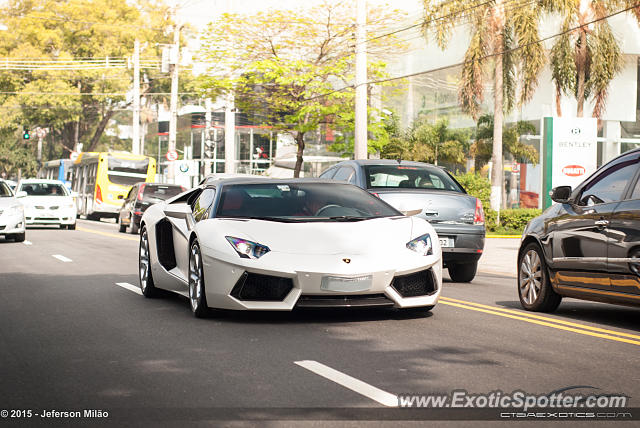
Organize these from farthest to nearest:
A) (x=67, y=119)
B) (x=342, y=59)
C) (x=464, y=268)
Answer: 1. (x=67, y=119)
2. (x=342, y=59)
3. (x=464, y=268)

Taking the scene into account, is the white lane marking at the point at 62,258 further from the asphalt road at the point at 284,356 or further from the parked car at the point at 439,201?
the asphalt road at the point at 284,356

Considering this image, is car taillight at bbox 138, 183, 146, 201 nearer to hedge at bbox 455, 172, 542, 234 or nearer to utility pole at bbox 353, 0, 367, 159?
utility pole at bbox 353, 0, 367, 159

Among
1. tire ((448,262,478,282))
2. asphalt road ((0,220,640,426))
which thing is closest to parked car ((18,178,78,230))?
tire ((448,262,478,282))

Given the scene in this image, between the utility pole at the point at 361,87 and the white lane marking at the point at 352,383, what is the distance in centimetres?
2043

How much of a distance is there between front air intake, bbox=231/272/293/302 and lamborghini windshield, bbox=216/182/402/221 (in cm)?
95

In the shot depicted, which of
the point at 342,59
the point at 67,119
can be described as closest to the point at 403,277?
the point at 342,59

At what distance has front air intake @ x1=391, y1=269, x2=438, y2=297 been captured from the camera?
28.2 ft

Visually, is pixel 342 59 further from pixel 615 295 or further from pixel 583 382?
pixel 583 382

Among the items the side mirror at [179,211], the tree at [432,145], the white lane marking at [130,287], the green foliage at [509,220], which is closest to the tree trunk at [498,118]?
the green foliage at [509,220]

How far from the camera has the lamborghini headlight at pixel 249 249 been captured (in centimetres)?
842

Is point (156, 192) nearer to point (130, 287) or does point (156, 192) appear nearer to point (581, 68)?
point (581, 68)

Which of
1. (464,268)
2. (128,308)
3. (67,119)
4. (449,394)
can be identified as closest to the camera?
(449,394)

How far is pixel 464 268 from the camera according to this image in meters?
14.3

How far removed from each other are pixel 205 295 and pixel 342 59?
29892mm
